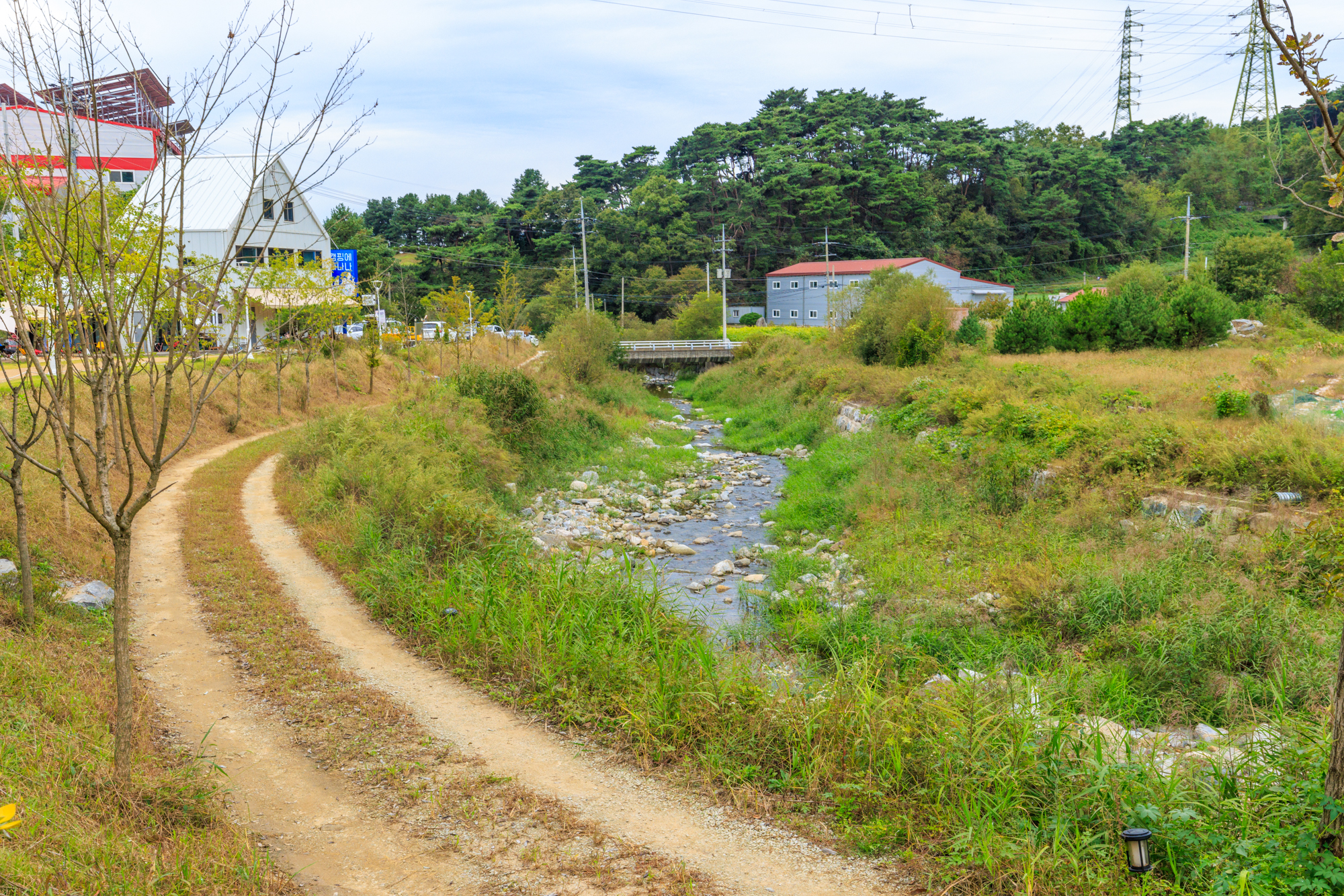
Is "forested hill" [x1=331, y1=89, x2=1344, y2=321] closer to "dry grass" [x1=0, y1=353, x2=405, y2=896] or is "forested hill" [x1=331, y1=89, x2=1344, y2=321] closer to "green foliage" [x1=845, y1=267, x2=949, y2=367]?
"green foliage" [x1=845, y1=267, x2=949, y2=367]

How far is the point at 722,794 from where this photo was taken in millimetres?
6000

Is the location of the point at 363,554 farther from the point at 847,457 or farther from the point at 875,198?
the point at 875,198

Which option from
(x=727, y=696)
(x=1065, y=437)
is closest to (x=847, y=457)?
(x=1065, y=437)

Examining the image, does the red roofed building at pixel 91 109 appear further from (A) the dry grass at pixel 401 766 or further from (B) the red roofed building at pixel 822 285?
(B) the red roofed building at pixel 822 285

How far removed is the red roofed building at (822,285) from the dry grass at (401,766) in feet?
188

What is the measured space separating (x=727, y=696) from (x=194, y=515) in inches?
415

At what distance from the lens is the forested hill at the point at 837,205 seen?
7456 cm

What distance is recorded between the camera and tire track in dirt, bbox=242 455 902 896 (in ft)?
16.5

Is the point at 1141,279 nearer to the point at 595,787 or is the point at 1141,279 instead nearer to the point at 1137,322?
the point at 1137,322

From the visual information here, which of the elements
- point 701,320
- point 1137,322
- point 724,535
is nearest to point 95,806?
point 724,535

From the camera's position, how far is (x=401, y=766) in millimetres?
6219

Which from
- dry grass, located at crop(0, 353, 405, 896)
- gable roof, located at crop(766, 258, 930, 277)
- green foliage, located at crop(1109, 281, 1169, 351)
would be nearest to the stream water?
dry grass, located at crop(0, 353, 405, 896)

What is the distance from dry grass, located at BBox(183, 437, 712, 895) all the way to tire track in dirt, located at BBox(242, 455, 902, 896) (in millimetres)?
156

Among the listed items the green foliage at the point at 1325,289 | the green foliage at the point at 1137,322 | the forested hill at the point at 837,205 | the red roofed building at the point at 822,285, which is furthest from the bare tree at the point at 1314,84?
the forested hill at the point at 837,205
